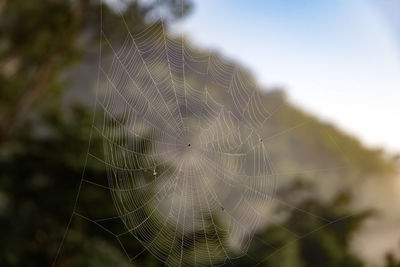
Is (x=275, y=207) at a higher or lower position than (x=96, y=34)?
lower

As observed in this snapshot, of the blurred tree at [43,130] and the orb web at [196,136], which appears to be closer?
the orb web at [196,136]

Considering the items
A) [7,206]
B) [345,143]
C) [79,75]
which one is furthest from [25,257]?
[345,143]

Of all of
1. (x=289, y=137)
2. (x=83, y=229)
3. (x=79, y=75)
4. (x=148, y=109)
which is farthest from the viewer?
(x=79, y=75)

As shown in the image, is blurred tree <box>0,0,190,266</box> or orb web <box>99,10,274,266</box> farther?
blurred tree <box>0,0,190,266</box>

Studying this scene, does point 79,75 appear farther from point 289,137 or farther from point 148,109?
point 148,109

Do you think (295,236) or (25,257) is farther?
(25,257)

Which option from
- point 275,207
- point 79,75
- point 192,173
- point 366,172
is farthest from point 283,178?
point 79,75

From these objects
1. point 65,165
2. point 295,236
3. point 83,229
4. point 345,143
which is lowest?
point 83,229

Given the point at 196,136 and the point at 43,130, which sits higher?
the point at 196,136

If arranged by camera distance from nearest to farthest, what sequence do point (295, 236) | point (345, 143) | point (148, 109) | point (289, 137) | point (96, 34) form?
1. point (148, 109)
2. point (345, 143)
3. point (295, 236)
4. point (289, 137)
5. point (96, 34)

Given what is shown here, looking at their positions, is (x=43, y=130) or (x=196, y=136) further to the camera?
(x=43, y=130)
